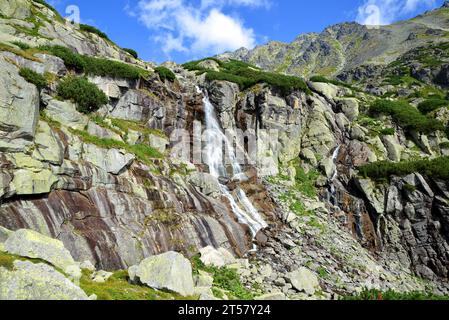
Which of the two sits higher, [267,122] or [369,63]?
[369,63]

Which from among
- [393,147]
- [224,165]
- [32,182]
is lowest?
[32,182]

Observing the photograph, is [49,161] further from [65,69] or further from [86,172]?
[65,69]

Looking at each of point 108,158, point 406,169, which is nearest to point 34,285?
point 108,158

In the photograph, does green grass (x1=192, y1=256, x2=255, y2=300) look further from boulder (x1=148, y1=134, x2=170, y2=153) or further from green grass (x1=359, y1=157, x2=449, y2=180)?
green grass (x1=359, y1=157, x2=449, y2=180)

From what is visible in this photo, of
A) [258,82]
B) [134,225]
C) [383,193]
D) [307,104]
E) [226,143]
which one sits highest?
[258,82]

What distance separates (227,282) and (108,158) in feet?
49.7

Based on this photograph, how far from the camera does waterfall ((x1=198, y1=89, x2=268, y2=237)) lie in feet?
116

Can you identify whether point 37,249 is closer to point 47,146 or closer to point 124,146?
point 47,146

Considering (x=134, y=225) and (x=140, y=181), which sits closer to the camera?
(x=134, y=225)

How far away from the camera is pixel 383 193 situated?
42562 mm

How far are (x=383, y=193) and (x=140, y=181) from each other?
3125 centimetres

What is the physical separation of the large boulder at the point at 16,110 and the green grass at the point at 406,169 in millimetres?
39533

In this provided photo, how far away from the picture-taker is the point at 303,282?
22219 millimetres
